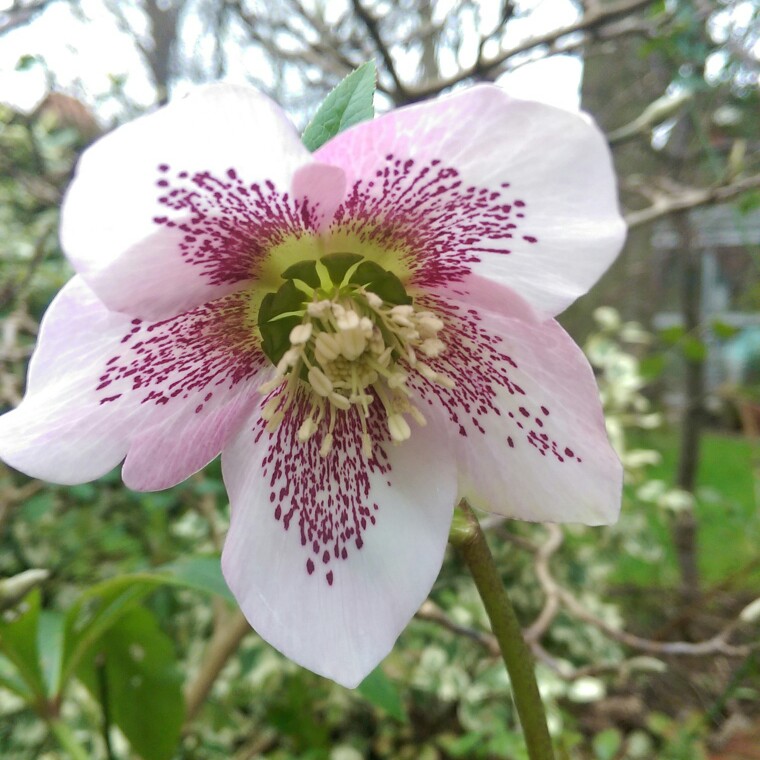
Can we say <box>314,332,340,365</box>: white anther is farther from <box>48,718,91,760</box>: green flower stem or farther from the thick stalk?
the thick stalk

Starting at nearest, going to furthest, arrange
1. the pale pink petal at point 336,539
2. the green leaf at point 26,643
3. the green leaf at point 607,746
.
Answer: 1. the pale pink petal at point 336,539
2. the green leaf at point 26,643
3. the green leaf at point 607,746

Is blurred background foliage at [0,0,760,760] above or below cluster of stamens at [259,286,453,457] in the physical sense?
below

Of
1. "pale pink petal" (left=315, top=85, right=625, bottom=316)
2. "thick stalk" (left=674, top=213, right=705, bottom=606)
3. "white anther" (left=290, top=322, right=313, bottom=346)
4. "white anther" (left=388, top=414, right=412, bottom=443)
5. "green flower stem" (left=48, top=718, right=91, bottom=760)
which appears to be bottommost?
"thick stalk" (left=674, top=213, right=705, bottom=606)

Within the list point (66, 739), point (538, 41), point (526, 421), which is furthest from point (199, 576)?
point (538, 41)

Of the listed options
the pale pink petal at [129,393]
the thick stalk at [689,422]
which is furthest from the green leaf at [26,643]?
the thick stalk at [689,422]

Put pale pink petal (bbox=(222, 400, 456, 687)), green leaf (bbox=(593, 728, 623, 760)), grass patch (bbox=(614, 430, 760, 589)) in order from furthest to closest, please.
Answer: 1. grass patch (bbox=(614, 430, 760, 589))
2. green leaf (bbox=(593, 728, 623, 760))
3. pale pink petal (bbox=(222, 400, 456, 687))

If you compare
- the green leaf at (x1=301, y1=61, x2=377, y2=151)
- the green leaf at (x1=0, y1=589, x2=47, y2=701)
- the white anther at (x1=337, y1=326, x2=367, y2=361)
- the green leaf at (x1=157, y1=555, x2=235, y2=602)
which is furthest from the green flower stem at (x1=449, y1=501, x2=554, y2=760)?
the green leaf at (x1=0, y1=589, x2=47, y2=701)

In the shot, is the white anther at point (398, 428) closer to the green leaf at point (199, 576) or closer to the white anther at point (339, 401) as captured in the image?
the white anther at point (339, 401)

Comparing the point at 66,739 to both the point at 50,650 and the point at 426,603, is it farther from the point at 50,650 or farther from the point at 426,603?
the point at 426,603
